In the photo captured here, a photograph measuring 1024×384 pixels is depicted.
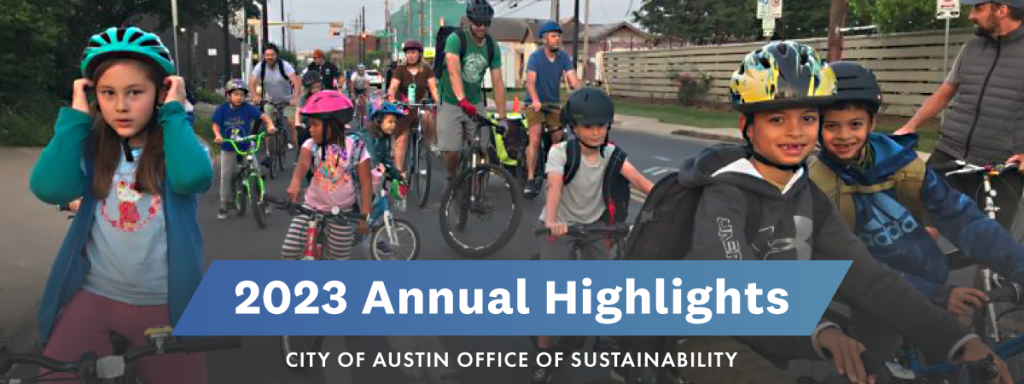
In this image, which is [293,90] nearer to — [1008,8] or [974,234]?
[1008,8]

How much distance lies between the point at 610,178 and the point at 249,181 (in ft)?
17.6

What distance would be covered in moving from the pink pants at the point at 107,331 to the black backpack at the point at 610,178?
2.45 metres

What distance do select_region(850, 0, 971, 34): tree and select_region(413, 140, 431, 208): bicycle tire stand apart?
47.8ft

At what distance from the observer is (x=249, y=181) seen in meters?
8.96

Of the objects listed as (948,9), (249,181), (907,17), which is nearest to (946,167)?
(249,181)

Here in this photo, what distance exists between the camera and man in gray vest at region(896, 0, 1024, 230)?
452 cm

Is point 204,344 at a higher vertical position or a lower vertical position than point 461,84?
lower

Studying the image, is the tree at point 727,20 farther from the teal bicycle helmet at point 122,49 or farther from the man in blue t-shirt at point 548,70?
the teal bicycle helmet at point 122,49

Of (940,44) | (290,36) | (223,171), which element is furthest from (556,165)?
(290,36)

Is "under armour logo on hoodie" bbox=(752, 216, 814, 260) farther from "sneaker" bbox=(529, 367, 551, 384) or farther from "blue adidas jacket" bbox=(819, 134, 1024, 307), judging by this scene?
"sneaker" bbox=(529, 367, 551, 384)

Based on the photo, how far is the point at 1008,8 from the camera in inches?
178

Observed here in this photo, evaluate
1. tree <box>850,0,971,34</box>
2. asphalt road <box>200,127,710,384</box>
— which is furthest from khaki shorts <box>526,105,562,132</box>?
tree <box>850,0,971,34</box>

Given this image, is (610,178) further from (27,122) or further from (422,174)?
(27,122)

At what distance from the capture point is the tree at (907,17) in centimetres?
2010
